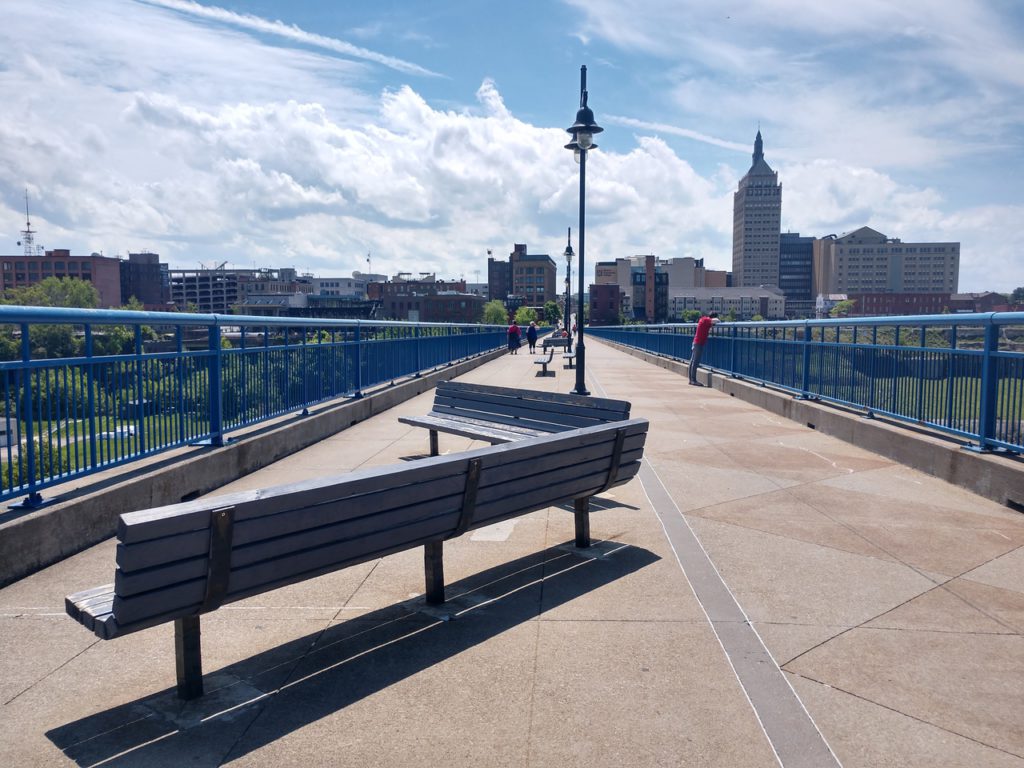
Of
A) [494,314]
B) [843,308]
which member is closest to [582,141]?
[494,314]

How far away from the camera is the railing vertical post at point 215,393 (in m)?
7.67

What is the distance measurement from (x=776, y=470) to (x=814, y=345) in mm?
4464

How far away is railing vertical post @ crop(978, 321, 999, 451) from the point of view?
720cm

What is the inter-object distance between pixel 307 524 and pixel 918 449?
6.86m

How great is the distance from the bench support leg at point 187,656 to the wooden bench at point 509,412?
3820 millimetres

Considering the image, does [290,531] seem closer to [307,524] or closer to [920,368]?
[307,524]

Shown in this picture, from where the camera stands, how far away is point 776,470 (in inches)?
332

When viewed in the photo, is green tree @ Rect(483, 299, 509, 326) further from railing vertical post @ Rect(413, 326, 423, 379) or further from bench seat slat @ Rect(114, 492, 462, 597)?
bench seat slat @ Rect(114, 492, 462, 597)

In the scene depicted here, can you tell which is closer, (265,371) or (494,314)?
(265,371)

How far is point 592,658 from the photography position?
383 centimetres

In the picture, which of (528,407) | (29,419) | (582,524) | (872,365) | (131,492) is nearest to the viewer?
(29,419)

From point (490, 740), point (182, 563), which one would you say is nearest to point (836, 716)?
point (490, 740)

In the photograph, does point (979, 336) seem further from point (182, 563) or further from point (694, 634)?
point (182, 563)

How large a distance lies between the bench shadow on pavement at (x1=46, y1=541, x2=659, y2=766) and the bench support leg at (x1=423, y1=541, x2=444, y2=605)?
0.06m
